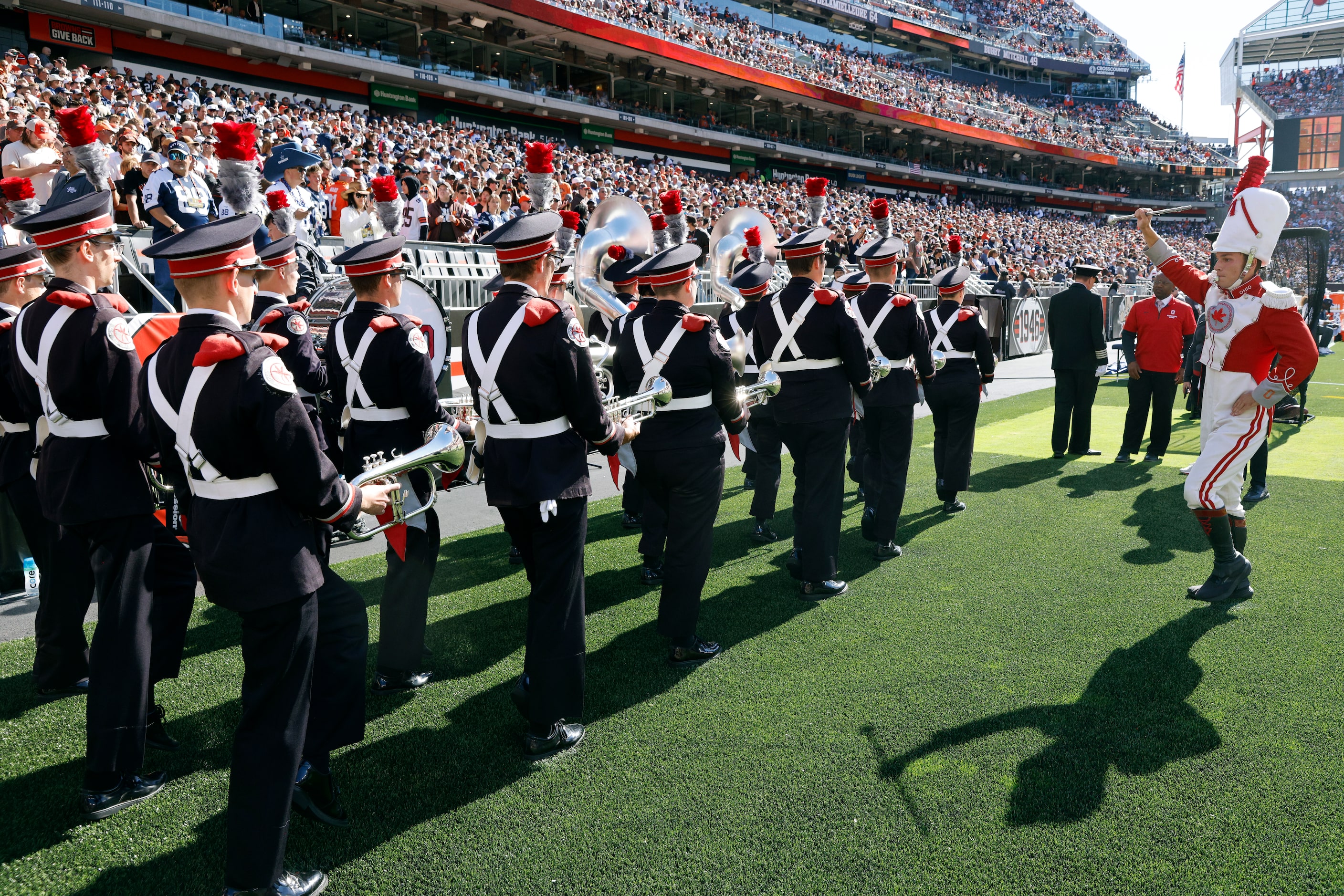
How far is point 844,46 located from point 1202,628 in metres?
51.2

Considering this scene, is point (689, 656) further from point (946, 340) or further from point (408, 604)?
point (946, 340)

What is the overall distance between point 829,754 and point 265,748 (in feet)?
6.61

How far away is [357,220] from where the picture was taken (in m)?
9.72

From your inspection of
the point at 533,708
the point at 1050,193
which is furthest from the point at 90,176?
the point at 1050,193

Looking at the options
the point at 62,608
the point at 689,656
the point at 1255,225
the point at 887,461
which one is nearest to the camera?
the point at 62,608

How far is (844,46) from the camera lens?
4938 centimetres

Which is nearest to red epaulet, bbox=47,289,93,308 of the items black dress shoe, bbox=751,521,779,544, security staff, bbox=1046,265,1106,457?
black dress shoe, bbox=751,521,779,544

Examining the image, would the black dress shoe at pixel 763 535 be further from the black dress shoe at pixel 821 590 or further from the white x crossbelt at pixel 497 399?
the white x crossbelt at pixel 497 399

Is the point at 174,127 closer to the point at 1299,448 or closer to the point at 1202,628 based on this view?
the point at 1202,628

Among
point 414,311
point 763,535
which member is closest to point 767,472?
point 763,535

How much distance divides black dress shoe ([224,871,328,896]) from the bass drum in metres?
3.58

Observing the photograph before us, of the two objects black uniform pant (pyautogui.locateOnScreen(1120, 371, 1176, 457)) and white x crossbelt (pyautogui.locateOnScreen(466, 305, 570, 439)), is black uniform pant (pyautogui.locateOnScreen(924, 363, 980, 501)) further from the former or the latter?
white x crossbelt (pyautogui.locateOnScreen(466, 305, 570, 439))

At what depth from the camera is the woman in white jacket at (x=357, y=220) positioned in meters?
9.35

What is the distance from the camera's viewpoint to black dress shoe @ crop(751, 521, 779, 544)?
642 centimetres
